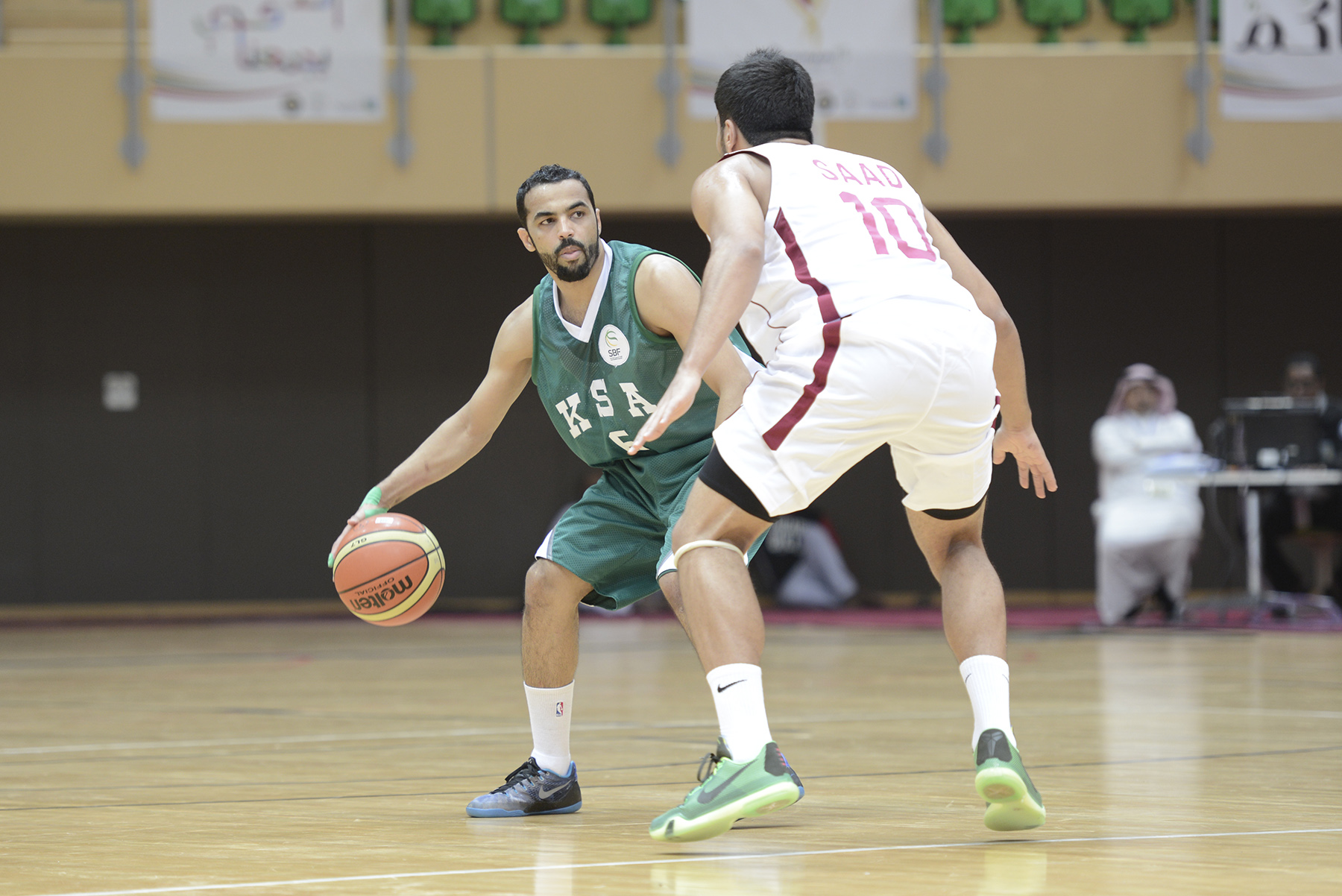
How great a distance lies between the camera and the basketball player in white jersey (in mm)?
2842

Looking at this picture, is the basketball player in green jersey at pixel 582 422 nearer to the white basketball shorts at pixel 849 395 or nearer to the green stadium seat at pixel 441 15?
the white basketball shorts at pixel 849 395

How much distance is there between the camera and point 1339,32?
35.9ft

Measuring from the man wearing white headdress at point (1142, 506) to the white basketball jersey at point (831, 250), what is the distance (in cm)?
737

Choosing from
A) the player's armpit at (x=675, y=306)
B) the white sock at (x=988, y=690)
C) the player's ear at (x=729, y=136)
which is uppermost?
the player's ear at (x=729, y=136)

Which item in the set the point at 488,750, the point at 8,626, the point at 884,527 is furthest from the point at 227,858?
the point at 884,527

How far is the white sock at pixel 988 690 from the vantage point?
2.96m

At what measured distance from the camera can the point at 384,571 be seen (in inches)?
147

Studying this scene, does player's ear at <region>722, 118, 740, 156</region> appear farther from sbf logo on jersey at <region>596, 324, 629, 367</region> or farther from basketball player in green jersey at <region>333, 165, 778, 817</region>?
sbf logo on jersey at <region>596, 324, 629, 367</region>

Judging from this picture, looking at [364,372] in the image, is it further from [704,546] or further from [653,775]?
[704,546]

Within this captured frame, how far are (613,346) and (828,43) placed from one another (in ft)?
26.3

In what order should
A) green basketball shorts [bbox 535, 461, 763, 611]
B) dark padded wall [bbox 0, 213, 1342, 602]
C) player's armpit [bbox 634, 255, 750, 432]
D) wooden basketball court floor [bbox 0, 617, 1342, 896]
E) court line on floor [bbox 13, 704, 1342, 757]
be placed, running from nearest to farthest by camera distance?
wooden basketball court floor [bbox 0, 617, 1342, 896] → player's armpit [bbox 634, 255, 750, 432] → green basketball shorts [bbox 535, 461, 763, 611] → court line on floor [bbox 13, 704, 1342, 757] → dark padded wall [bbox 0, 213, 1342, 602]

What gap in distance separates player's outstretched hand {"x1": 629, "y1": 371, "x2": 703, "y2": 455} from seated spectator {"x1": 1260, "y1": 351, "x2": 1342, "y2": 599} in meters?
8.20

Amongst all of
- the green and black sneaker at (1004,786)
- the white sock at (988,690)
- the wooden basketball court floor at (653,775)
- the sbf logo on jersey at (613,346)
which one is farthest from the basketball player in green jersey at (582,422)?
the green and black sneaker at (1004,786)

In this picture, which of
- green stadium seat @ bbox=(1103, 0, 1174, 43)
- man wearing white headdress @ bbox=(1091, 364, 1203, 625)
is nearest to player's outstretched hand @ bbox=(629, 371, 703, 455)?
man wearing white headdress @ bbox=(1091, 364, 1203, 625)
